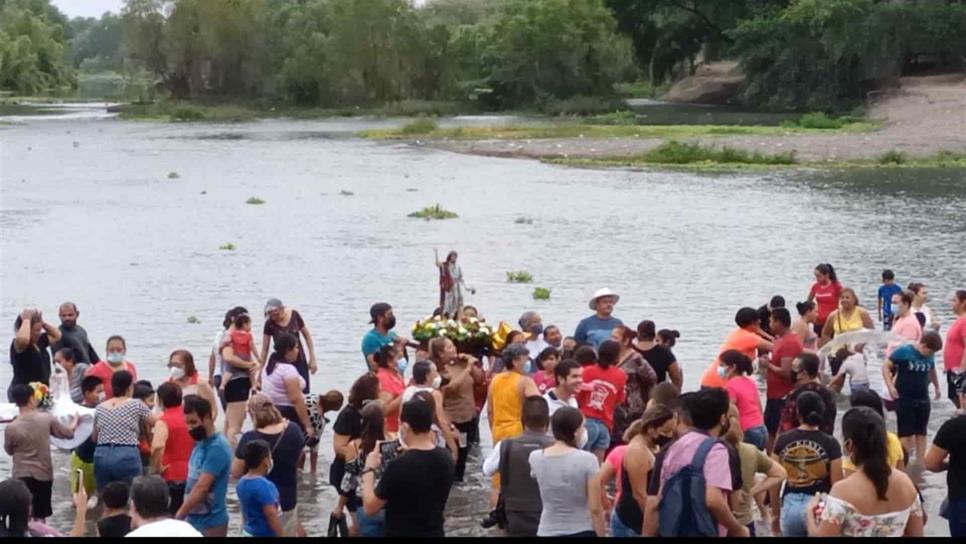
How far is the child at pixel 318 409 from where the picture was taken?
37.8 feet

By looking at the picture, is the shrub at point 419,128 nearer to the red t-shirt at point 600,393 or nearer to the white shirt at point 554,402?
the red t-shirt at point 600,393

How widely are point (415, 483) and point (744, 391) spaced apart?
3.47 m

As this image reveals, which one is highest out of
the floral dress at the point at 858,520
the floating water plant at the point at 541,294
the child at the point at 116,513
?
the floral dress at the point at 858,520

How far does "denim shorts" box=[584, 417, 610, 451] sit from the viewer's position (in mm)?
11391

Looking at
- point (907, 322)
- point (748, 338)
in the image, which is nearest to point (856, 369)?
point (907, 322)

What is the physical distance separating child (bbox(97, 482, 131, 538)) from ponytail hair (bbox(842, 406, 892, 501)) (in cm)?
382

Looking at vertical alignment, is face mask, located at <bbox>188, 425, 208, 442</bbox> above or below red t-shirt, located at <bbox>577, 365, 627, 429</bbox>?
above

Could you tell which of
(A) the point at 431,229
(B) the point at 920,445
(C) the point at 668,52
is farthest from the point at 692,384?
(C) the point at 668,52

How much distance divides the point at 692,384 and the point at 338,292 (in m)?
9.62

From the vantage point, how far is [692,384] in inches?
684

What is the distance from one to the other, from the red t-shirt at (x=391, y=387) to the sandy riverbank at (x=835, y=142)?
138 feet

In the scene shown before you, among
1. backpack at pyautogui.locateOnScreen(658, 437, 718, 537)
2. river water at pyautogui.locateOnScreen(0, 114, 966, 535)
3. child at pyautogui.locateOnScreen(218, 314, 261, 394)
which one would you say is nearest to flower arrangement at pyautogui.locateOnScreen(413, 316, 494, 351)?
river water at pyautogui.locateOnScreen(0, 114, 966, 535)

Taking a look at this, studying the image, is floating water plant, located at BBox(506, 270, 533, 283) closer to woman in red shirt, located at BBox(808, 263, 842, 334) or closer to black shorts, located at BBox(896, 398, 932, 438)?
woman in red shirt, located at BBox(808, 263, 842, 334)

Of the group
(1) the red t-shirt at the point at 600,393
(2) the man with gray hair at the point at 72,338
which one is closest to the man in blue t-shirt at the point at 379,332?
(1) the red t-shirt at the point at 600,393
